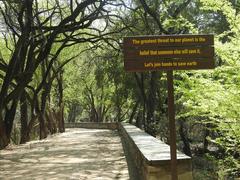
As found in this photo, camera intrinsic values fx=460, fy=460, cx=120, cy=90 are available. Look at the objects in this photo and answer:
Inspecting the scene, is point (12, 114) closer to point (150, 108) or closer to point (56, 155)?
point (56, 155)

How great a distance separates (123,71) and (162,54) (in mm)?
21598

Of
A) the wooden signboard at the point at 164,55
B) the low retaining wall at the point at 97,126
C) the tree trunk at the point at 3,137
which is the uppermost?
the wooden signboard at the point at 164,55

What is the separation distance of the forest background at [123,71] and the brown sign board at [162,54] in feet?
6.35

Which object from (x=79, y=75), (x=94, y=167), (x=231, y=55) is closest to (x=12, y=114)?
(x=94, y=167)

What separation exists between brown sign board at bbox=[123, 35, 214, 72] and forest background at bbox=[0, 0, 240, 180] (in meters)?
1.94

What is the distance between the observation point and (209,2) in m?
8.76

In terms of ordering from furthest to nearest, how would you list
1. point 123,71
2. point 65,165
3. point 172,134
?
1. point 123,71
2. point 65,165
3. point 172,134

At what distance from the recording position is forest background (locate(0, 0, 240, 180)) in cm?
867

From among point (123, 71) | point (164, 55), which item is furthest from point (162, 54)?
point (123, 71)

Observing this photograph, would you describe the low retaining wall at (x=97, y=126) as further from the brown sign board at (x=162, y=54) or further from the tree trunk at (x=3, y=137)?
the brown sign board at (x=162, y=54)

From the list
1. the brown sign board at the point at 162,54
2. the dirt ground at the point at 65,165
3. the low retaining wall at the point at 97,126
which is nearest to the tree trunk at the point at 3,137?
the dirt ground at the point at 65,165

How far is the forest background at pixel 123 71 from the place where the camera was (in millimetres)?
8672

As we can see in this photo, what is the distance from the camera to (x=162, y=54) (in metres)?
6.16

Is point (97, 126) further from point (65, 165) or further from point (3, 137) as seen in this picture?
→ point (65, 165)
